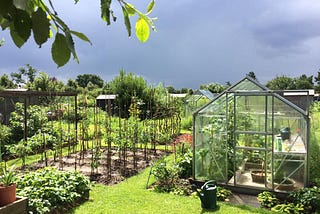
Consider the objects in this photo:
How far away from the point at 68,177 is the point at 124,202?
1174mm

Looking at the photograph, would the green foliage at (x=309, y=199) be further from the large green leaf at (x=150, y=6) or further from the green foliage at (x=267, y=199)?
the large green leaf at (x=150, y=6)

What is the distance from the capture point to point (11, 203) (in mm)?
2963

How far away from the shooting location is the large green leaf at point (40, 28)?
572 mm

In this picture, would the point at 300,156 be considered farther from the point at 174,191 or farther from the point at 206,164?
the point at 174,191

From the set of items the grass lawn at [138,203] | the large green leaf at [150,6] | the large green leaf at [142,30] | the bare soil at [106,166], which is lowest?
the grass lawn at [138,203]

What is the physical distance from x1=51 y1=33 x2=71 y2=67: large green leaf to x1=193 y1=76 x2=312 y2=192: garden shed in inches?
208

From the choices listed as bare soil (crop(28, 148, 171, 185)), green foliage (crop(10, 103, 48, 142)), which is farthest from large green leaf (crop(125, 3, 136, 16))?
green foliage (crop(10, 103, 48, 142))

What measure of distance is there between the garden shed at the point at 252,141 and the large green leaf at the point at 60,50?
17.4 feet

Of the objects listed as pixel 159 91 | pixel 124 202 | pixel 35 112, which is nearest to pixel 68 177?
pixel 124 202

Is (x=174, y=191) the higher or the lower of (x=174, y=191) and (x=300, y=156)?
the lower

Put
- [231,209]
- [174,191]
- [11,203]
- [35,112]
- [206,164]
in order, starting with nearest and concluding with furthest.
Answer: [11,203] < [231,209] < [174,191] < [206,164] < [35,112]

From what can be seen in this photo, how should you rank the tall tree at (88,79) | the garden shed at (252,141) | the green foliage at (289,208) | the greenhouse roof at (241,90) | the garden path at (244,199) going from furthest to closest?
the tall tree at (88,79), the greenhouse roof at (241,90), the garden shed at (252,141), the garden path at (244,199), the green foliage at (289,208)

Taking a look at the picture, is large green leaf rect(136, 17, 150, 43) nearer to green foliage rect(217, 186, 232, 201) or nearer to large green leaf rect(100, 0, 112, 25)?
large green leaf rect(100, 0, 112, 25)

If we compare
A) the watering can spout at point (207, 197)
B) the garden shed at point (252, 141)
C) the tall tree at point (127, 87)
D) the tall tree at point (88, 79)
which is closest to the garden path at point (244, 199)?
the garden shed at point (252, 141)
